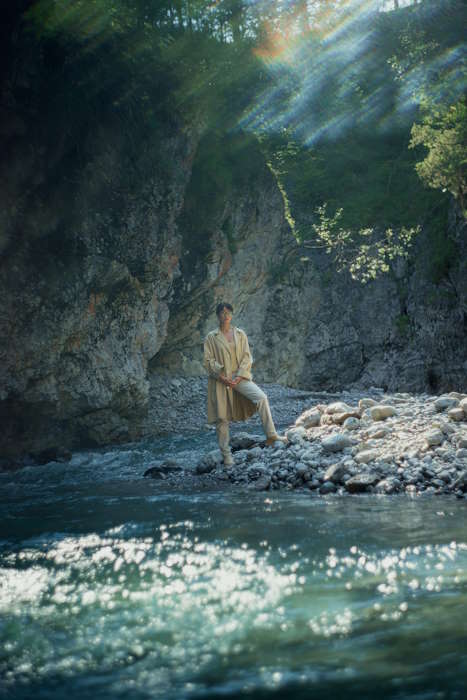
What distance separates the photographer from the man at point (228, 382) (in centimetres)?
968

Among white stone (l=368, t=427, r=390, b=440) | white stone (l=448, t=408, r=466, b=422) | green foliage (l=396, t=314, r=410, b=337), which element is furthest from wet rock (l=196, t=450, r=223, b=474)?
green foliage (l=396, t=314, r=410, b=337)

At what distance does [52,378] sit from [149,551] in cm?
852

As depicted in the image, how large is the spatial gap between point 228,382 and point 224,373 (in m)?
0.21

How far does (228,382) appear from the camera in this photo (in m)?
9.61

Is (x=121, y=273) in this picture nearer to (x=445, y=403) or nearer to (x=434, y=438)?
(x=445, y=403)

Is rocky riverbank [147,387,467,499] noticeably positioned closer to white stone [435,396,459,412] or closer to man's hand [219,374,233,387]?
white stone [435,396,459,412]

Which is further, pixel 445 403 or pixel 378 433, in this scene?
pixel 445 403

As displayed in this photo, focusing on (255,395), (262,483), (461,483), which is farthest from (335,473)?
(255,395)

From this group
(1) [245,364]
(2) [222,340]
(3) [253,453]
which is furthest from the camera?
(3) [253,453]

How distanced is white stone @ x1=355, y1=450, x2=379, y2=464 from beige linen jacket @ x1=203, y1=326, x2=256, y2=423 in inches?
75.5

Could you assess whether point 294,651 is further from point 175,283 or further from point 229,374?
point 175,283

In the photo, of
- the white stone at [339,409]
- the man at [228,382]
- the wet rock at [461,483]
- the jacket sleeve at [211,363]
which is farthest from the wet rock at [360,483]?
the white stone at [339,409]

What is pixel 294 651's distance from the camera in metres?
3.19

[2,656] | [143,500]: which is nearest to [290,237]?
[143,500]
